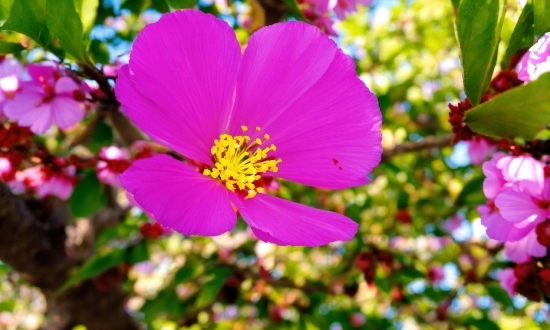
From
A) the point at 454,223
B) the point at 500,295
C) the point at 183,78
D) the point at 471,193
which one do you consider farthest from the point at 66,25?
the point at 454,223

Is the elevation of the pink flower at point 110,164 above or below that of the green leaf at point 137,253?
above

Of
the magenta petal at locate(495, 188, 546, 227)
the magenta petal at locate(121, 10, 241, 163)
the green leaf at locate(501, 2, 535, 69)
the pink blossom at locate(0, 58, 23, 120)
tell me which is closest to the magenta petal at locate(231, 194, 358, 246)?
the magenta petal at locate(121, 10, 241, 163)

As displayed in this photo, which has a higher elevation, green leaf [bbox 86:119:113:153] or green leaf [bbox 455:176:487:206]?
green leaf [bbox 455:176:487:206]

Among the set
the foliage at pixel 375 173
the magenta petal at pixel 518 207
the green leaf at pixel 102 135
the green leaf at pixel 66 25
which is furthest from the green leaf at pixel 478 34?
the green leaf at pixel 102 135

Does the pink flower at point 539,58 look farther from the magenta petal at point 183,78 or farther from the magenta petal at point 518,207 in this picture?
the magenta petal at point 183,78

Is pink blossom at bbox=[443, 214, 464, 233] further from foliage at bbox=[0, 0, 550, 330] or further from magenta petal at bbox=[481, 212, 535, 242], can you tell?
magenta petal at bbox=[481, 212, 535, 242]
